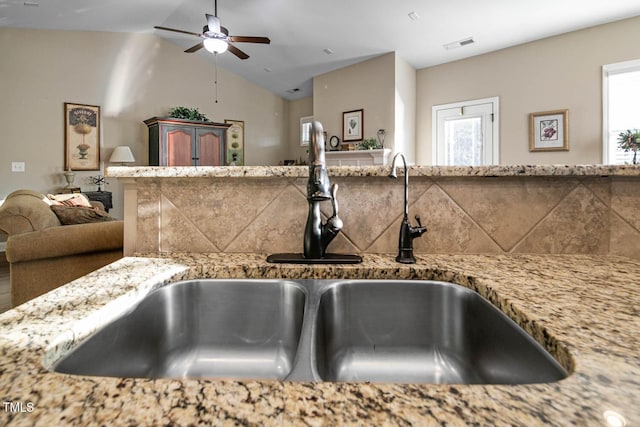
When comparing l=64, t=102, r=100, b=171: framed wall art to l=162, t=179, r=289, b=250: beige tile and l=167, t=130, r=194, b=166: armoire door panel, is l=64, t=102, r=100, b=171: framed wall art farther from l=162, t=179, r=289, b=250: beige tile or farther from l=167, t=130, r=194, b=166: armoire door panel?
l=162, t=179, r=289, b=250: beige tile

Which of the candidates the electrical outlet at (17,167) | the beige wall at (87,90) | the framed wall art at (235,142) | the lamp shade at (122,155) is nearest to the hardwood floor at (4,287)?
the beige wall at (87,90)

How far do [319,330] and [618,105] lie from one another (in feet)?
17.2

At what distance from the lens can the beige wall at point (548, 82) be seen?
4.29 metres

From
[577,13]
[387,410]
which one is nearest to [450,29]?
[577,13]

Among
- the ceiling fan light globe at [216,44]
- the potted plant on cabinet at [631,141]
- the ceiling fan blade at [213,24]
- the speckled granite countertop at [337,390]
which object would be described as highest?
the ceiling fan blade at [213,24]

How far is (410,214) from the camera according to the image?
3.30ft

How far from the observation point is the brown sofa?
2402 mm

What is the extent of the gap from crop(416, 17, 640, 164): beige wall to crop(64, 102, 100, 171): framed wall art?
543 cm

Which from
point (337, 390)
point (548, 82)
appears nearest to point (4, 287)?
point (337, 390)

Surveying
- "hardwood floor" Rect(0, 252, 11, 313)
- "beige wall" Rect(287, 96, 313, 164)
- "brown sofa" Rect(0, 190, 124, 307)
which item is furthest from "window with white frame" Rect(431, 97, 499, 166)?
"hardwood floor" Rect(0, 252, 11, 313)

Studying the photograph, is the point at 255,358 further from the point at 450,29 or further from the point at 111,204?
the point at 111,204

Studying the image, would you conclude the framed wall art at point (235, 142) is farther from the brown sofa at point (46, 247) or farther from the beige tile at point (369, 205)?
the beige tile at point (369, 205)

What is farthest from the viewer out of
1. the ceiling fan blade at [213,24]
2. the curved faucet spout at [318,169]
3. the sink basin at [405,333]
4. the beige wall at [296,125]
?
the beige wall at [296,125]

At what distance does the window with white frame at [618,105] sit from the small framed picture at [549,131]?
40cm
